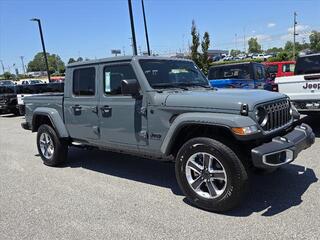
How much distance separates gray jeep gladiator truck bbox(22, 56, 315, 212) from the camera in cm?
437

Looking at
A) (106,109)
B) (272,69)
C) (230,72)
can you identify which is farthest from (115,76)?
(272,69)

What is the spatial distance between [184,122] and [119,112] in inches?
51.7

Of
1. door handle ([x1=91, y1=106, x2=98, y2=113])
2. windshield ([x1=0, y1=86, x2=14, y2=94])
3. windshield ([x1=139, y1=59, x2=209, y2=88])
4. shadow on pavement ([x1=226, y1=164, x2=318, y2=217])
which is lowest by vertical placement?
shadow on pavement ([x1=226, y1=164, x2=318, y2=217])

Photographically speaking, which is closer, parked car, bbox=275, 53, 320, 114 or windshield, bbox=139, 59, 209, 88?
windshield, bbox=139, 59, 209, 88

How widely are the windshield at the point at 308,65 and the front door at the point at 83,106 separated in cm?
629

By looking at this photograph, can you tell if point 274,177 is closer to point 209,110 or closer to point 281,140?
point 281,140

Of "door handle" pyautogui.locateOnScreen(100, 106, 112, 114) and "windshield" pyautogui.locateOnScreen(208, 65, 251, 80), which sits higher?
"door handle" pyautogui.locateOnScreen(100, 106, 112, 114)

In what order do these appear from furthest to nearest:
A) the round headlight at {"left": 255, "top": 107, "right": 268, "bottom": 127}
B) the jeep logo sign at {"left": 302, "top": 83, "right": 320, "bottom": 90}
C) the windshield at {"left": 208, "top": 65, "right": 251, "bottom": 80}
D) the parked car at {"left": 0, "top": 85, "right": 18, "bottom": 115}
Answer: the parked car at {"left": 0, "top": 85, "right": 18, "bottom": 115}, the windshield at {"left": 208, "top": 65, "right": 251, "bottom": 80}, the jeep logo sign at {"left": 302, "top": 83, "right": 320, "bottom": 90}, the round headlight at {"left": 255, "top": 107, "right": 268, "bottom": 127}

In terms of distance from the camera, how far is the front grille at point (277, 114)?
15.2 ft

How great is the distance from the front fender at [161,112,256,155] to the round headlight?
0.18 meters

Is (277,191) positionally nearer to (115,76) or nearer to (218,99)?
(218,99)

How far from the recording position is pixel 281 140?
451cm

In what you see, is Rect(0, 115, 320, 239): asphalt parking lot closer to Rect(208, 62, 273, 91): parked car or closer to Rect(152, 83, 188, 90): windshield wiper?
Rect(152, 83, 188, 90): windshield wiper

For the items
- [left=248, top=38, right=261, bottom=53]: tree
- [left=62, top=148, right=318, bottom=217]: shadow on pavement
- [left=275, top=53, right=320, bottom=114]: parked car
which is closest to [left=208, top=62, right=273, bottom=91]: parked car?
[left=275, top=53, right=320, bottom=114]: parked car
